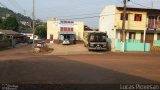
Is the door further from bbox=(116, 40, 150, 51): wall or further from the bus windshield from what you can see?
the bus windshield

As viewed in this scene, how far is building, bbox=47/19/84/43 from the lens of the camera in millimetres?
83500

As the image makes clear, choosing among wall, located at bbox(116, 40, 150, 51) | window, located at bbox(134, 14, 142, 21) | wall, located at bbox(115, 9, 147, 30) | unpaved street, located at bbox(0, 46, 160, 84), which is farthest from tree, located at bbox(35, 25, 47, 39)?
unpaved street, located at bbox(0, 46, 160, 84)

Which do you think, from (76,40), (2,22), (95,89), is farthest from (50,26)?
(95,89)

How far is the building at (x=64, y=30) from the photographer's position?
83500 mm

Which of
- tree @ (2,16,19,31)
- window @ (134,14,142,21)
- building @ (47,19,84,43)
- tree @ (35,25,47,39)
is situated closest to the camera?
window @ (134,14,142,21)

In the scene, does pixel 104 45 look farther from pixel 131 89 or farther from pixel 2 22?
pixel 2 22

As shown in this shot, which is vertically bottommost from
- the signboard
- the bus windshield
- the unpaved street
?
the unpaved street

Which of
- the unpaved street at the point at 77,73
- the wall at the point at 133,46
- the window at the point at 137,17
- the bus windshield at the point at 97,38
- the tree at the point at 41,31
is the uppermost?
the window at the point at 137,17

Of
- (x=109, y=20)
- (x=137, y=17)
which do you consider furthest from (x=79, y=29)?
(x=137, y=17)

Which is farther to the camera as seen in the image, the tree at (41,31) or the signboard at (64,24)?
the tree at (41,31)

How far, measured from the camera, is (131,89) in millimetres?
11719

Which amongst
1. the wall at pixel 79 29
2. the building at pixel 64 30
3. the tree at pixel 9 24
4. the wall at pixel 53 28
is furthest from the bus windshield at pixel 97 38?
the tree at pixel 9 24

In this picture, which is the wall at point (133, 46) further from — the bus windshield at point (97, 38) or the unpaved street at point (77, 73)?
the unpaved street at point (77, 73)

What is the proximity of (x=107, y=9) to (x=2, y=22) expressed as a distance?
280 ft
